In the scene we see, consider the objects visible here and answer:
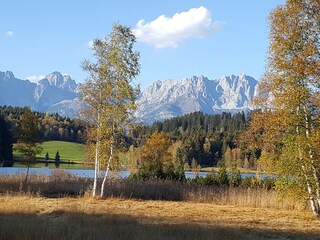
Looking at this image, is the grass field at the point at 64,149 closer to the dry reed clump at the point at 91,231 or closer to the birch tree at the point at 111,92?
the birch tree at the point at 111,92

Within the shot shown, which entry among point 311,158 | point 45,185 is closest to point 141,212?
point 311,158

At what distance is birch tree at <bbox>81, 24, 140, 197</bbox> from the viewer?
27.1 m

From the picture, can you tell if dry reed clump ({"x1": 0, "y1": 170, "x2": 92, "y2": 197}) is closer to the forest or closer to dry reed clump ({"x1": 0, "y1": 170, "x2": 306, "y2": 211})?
dry reed clump ({"x1": 0, "y1": 170, "x2": 306, "y2": 211})

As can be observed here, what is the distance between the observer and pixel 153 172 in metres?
35.2

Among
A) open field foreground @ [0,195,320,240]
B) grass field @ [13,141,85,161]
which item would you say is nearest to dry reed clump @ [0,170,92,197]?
open field foreground @ [0,195,320,240]

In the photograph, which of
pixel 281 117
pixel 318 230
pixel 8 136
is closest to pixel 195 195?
pixel 281 117

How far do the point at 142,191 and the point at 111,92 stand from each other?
22.3 ft

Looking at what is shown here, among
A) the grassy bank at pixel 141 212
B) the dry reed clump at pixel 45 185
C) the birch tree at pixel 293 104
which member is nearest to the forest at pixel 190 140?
the dry reed clump at pixel 45 185

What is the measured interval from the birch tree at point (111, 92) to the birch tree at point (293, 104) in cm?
862

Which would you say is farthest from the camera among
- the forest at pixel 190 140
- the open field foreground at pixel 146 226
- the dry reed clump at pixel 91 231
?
the forest at pixel 190 140

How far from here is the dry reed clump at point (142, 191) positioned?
89.0 ft

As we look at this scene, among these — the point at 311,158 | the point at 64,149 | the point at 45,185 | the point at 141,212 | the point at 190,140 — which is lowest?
the point at 141,212

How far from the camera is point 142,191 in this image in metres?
29.1

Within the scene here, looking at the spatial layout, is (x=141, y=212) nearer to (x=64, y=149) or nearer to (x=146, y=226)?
(x=146, y=226)
